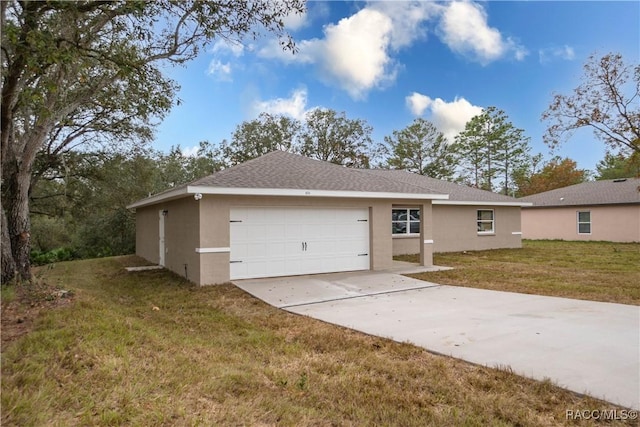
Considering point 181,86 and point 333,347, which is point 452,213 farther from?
point 333,347

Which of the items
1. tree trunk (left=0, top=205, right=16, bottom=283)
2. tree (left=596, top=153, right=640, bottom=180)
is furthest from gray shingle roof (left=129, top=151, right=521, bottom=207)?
tree (left=596, top=153, right=640, bottom=180)

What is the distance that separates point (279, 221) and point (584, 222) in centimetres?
2117

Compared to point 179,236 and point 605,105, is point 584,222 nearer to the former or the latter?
point 605,105

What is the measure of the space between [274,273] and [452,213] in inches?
402

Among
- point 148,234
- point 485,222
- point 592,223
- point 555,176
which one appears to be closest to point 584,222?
point 592,223

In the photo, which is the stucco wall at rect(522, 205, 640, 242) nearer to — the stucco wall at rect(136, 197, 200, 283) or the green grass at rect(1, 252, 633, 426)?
the green grass at rect(1, 252, 633, 426)

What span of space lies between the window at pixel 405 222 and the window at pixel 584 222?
43.4 ft

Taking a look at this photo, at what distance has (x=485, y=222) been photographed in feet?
59.7

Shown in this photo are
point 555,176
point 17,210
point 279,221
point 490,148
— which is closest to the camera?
point 17,210

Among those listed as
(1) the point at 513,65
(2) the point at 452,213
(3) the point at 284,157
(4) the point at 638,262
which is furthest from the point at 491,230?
(3) the point at 284,157

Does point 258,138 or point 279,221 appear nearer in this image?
point 279,221

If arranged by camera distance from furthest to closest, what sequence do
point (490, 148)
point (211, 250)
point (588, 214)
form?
point (490, 148) < point (588, 214) < point (211, 250)

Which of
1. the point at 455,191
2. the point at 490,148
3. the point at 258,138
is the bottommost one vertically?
the point at 455,191

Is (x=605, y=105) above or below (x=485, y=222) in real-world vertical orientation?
above
